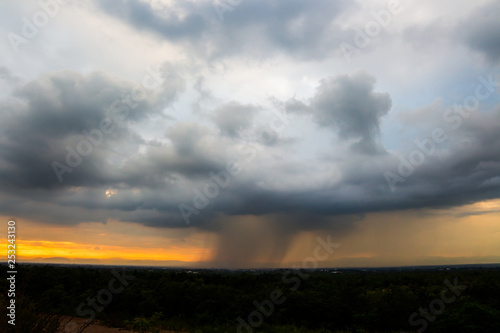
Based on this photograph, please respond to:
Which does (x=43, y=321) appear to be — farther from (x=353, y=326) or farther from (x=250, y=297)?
(x=250, y=297)

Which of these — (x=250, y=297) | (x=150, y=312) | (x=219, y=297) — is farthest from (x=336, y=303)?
(x=150, y=312)

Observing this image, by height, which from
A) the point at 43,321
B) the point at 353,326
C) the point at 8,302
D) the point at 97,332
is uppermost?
the point at 8,302

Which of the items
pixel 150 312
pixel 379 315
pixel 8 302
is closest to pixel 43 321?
pixel 8 302

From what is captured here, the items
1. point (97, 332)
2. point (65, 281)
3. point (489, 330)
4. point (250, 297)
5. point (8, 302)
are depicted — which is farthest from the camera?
point (65, 281)

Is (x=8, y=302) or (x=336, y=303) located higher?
(x=8, y=302)

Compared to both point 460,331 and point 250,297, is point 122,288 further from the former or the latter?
point 460,331

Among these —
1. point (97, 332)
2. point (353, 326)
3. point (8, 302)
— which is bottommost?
point (353, 326)

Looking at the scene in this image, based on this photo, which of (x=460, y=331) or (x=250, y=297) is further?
(x=250, y=297)

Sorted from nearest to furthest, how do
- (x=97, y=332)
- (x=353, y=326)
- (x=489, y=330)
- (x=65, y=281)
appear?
(x=489, y=330)
(x=97, y=332)
(x=353, y=326)
(x=65, y=281)

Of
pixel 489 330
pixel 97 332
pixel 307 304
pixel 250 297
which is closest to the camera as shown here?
pixel 489 330
